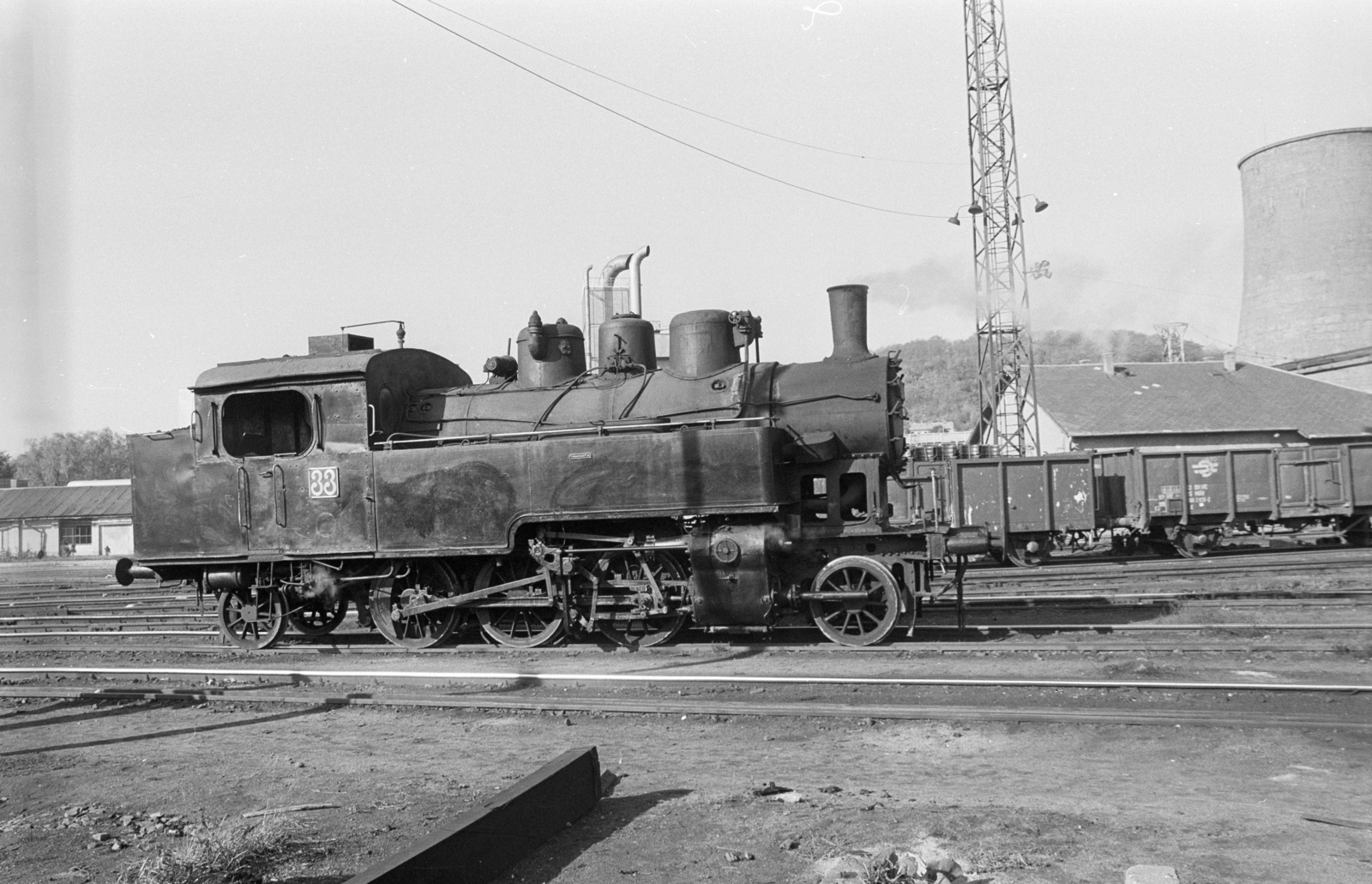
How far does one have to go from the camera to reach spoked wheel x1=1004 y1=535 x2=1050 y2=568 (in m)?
18.8

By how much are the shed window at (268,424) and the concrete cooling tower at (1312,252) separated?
39414 millimetres

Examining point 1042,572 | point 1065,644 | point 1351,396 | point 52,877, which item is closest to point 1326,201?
point 1351,396

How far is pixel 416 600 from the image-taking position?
989 centimetres

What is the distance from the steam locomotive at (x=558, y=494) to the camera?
9016mm

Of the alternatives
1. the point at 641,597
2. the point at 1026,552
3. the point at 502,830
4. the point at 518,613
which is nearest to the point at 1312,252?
the point at 1026,552

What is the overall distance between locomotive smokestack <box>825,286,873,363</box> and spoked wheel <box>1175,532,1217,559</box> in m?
12.8

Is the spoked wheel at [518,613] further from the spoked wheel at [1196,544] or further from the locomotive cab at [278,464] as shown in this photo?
the spoked wheel at [1196,544]

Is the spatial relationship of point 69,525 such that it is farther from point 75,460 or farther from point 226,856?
point 226,856

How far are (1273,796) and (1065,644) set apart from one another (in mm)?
4173

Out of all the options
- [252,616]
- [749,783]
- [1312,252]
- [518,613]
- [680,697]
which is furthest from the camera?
[1312,252]

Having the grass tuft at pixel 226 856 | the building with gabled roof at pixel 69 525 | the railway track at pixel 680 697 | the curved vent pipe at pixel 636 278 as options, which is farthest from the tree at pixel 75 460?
the grass tuft at pixel 226 856

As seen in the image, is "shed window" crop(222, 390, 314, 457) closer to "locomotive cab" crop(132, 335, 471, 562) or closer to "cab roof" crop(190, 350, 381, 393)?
"locomotive cab" crop(132, 335, 471, 562)

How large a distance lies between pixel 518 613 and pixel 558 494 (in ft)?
5.08

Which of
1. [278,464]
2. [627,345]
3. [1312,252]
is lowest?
[278,464]
